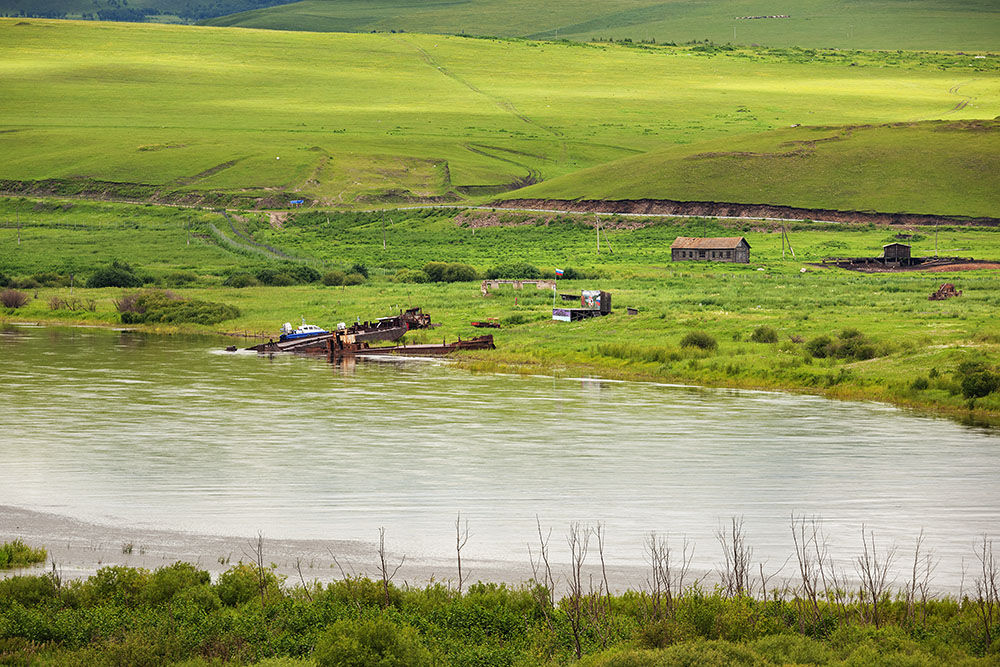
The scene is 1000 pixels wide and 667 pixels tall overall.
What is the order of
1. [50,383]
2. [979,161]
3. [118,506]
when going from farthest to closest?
[979,161], [50,383], [118,506]

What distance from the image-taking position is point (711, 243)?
104812 millimetres

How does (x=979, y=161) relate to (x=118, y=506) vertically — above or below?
above

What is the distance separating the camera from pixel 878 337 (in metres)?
52.7

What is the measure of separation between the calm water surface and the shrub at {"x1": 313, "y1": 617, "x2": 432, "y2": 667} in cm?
740

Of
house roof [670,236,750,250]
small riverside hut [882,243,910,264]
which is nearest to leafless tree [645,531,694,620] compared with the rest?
small riverside hut [882,243,910,264]

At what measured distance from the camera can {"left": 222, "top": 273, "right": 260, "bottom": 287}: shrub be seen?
90.2 metres

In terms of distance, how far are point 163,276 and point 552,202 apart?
2223 inches

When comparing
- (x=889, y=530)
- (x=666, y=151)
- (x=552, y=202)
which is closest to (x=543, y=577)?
(x=889, y=530)

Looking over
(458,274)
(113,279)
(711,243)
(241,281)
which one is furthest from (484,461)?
(711,243)

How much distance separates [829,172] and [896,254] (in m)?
42.6

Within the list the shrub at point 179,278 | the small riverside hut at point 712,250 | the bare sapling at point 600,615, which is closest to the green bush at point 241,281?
the shrub at point 179,278

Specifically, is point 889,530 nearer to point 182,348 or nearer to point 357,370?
point 357,370

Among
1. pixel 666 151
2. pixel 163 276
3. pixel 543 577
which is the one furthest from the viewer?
pixel 666 151

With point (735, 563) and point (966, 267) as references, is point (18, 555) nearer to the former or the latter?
point (735, 563)
